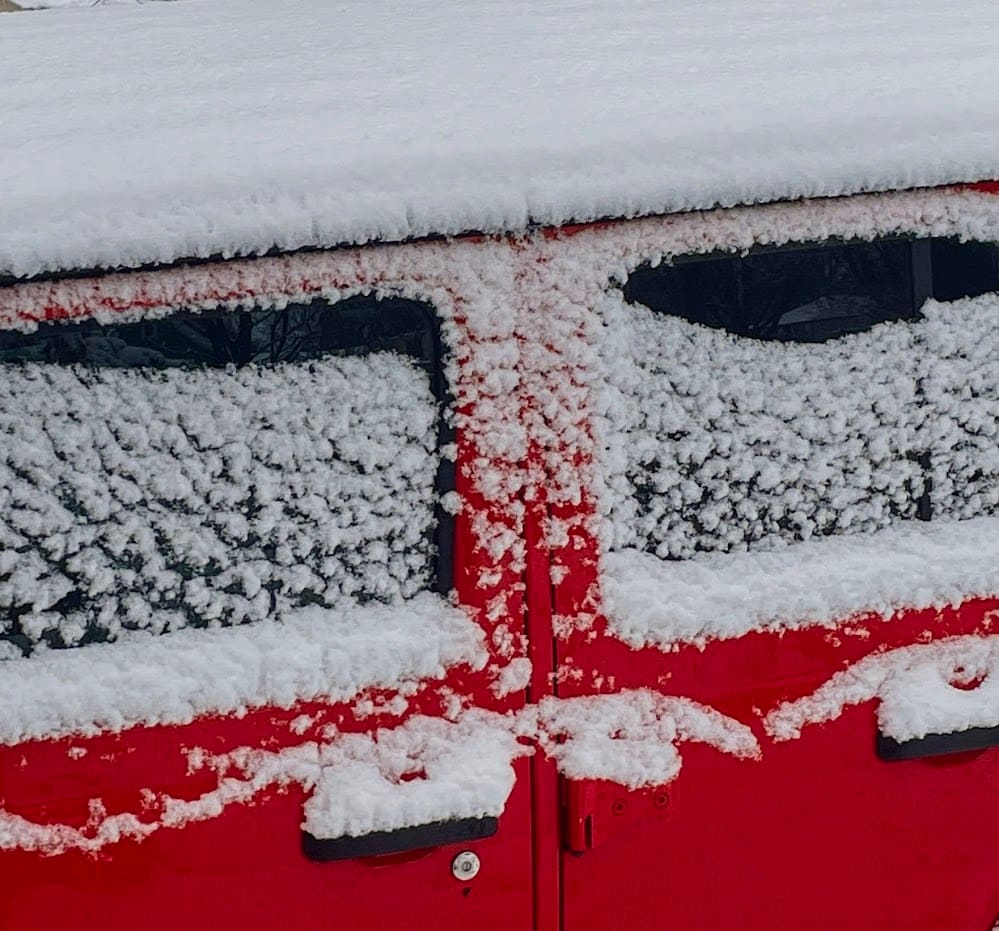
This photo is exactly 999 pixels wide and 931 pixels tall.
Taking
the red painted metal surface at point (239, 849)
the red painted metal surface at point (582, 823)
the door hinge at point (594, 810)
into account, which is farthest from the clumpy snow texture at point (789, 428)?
the door hinge at point (594, 810)

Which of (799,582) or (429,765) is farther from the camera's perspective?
(799,582)

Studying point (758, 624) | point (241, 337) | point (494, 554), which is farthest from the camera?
point (758, 624)

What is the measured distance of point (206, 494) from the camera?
159cm

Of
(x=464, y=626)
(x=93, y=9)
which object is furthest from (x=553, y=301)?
(x=93, y=9)

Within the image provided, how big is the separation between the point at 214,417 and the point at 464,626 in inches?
17.5

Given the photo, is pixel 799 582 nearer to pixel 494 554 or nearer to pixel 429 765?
pixel 494 554

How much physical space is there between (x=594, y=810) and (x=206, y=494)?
713mm

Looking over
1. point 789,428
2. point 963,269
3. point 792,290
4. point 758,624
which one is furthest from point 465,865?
point 963,269

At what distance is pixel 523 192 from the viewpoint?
5.09ft

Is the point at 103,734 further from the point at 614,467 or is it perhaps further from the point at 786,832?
the point at 786,832

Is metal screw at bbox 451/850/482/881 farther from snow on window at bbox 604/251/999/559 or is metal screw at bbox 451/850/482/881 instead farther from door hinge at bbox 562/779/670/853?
snow on window at bbox 604/251/999/559

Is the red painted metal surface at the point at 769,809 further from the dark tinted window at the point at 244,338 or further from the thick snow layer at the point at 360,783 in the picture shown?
the dark tinted window at the point at 244,338

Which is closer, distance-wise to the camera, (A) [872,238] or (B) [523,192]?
(B) [523,192]

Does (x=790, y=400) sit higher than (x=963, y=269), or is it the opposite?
(x=963, y=269)
